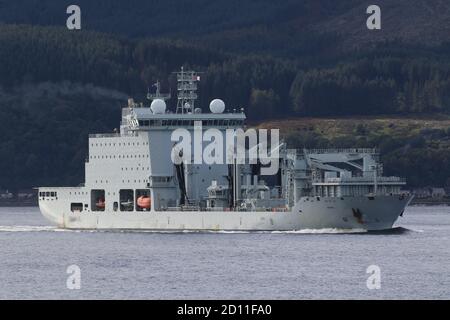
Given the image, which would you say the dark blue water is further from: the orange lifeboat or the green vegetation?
the green vegetation

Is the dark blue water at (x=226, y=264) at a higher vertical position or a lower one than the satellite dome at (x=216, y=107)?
lower

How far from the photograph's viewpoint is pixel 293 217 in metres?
89.4

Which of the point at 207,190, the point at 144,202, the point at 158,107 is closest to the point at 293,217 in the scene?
the point at 207,190

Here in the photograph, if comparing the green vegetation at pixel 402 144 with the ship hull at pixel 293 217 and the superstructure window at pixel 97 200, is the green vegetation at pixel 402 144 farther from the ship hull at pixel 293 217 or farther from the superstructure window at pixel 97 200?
the ship hull at pixel 293 217

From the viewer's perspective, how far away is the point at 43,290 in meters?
64.1

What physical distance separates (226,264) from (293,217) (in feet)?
52.3

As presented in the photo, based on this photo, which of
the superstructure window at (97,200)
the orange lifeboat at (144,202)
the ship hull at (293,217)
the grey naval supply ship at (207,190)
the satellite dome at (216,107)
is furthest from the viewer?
the superstructure window at (97,200)

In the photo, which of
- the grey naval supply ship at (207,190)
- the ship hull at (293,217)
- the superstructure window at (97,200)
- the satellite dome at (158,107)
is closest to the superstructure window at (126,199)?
the grey naval supply ship at (207,190)

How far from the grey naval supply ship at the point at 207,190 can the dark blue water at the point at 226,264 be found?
1.22 meters

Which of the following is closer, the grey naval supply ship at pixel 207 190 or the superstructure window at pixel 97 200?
the grey naval supply ship at pixel 207 190

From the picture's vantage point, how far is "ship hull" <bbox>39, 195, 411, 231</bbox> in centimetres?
8812

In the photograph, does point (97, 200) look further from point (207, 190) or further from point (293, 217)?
point (293, 217)

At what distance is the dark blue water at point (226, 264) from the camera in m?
63.0

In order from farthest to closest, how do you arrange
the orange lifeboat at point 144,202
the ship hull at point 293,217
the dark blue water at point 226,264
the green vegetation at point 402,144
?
the green vegetation at point 402,144 → the orange lifeboat at point 144,202 → the ship hull at point 293,217 → the dark blue water at point 226,264
